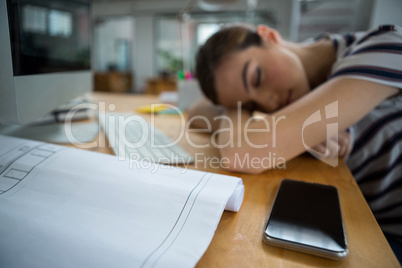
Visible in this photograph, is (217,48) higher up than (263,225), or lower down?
higher up

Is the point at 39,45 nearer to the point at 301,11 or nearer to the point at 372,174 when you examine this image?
the point at 372,174

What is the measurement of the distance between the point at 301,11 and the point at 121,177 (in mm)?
2113

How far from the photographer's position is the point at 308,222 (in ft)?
0.71

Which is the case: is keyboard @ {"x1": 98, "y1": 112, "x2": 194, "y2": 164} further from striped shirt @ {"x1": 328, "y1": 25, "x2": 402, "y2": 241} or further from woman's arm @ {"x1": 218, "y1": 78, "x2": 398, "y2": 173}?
striped shirt @ {"x1": 328, "y1": 25, "x2": 402, "y2": 241}

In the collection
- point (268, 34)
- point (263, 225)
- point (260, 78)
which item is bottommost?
point (263, 225)

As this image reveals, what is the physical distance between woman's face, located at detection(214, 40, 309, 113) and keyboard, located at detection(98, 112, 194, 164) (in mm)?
180

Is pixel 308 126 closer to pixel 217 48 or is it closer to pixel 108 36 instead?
pixel 217 48

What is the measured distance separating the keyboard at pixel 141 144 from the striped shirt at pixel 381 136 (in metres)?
0.30

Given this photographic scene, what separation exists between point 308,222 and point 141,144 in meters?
0.29

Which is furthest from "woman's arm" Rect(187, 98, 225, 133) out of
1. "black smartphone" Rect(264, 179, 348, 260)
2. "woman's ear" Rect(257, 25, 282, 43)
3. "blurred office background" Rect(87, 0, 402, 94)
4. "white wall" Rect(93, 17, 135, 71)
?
"white wall" Rect(93, 17, 135, 71)

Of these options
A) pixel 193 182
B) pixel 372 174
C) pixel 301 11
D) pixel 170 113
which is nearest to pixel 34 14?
pixel 193 182

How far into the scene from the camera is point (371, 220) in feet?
0.77

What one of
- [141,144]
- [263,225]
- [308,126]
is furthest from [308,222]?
[141,144]

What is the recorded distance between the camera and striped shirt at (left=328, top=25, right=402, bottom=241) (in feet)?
1.20
